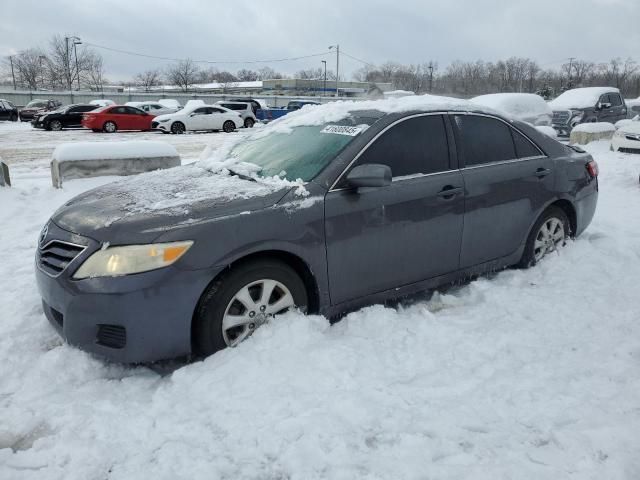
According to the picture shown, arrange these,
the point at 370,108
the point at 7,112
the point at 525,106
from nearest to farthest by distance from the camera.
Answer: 1. the point at 370,108
2. the point at 525,106
3. the point at 7,112

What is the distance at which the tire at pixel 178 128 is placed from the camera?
23.7m

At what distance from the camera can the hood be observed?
2.87m

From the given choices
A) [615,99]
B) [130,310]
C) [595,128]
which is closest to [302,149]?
[130,310]

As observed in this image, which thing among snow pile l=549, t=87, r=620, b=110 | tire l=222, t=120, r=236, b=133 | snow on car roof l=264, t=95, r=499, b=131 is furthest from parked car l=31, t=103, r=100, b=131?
snow on car roof l=264, t=95, r=499, b=131

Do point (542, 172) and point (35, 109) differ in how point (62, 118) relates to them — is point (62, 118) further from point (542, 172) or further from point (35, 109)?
point (542, 172)

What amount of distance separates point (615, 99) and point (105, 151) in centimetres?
1759

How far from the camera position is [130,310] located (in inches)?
108

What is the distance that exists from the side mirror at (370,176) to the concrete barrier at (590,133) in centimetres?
1232

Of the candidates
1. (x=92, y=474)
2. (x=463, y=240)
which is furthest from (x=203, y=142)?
(x=92, y=474)

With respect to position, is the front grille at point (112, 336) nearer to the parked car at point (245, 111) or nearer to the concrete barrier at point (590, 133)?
the concrete barrier at point (590, 133)

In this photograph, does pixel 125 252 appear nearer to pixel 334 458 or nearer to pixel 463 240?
pixel 334 458

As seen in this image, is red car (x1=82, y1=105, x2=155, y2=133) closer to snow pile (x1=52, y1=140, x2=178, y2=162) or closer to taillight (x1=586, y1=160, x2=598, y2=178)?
snow pile (x1=52, y1=140, x2=178, y2=162)

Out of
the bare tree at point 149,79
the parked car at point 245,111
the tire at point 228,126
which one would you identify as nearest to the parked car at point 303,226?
the tire at point 228,126

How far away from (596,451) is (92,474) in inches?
87.7
